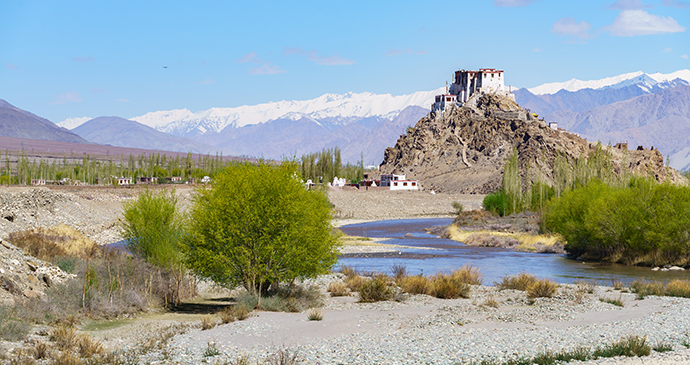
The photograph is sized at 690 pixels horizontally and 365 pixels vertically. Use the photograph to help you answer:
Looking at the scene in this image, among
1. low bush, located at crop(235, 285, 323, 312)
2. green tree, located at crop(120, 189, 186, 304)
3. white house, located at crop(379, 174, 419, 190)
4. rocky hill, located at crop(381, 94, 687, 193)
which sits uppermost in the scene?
rocky hill, located at crop(381, 94, 687, 193)

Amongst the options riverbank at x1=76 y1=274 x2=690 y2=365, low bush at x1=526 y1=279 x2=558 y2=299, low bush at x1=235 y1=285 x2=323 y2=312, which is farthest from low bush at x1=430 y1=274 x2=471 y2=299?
low bush at x1=235 y1=285 x2=323 y2=312

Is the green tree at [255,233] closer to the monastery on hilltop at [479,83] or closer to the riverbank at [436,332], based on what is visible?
the riverbank at [436,332]

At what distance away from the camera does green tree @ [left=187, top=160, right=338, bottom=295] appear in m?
21.3

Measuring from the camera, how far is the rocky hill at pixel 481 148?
160000mm

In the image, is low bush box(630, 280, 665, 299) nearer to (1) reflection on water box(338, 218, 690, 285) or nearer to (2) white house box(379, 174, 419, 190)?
(1) reflection on water box(338, 218, 690, 285)

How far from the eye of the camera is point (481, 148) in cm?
17838

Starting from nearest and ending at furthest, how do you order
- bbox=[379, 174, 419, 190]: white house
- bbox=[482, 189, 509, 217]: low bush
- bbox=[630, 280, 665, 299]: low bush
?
bbox=[630, 280, 665, 299]: low bush
bbox=[482, 189, 509, 217]: low bush
bbox=[379, 174, 419, 190]: white house

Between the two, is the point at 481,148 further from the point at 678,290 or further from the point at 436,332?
the point at 436,332

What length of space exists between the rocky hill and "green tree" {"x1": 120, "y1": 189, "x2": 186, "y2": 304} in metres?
132

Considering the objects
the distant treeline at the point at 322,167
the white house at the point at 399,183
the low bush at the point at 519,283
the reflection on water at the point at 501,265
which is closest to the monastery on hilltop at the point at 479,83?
the white house at the point at 399,183

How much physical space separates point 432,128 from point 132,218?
17264 cm

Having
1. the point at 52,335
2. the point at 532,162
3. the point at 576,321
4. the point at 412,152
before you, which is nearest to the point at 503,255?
the point at 576,321

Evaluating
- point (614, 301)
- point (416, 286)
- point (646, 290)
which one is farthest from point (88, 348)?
point (646, 290)

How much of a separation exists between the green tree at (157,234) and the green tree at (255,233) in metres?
2.28
